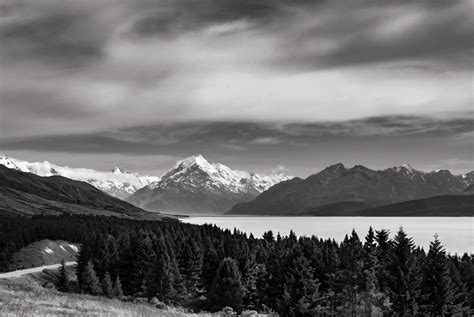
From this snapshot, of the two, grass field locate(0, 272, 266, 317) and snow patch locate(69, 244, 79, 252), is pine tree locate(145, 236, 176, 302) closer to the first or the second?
grass field locate(0, 272, 266, 317)

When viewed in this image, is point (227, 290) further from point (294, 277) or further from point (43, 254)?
point (43, 254)

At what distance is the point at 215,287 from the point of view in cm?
9175

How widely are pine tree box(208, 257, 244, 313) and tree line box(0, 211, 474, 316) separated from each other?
20 cm

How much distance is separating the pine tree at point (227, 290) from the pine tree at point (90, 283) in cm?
2590

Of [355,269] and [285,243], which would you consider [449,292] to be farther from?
[285,243]

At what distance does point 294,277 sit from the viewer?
80750 millimetres

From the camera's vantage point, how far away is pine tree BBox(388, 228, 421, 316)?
69.7 meters

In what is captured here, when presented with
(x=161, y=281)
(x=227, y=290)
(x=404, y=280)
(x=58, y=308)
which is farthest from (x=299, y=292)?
(x=58, y=308)

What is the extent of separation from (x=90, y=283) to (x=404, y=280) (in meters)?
67.0

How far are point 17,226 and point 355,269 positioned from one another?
151097 millimetres

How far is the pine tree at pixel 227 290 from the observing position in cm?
8994

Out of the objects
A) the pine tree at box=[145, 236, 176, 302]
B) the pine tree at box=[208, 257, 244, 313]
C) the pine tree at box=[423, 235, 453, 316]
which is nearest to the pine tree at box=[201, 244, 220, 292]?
the pine tree at box=[145, 236, 176, 302]

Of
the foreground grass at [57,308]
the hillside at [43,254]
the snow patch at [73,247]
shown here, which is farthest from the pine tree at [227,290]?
the snow patch at [73,247]

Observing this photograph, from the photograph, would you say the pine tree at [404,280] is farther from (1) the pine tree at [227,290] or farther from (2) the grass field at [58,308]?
(2) the grass field at [58,308]
